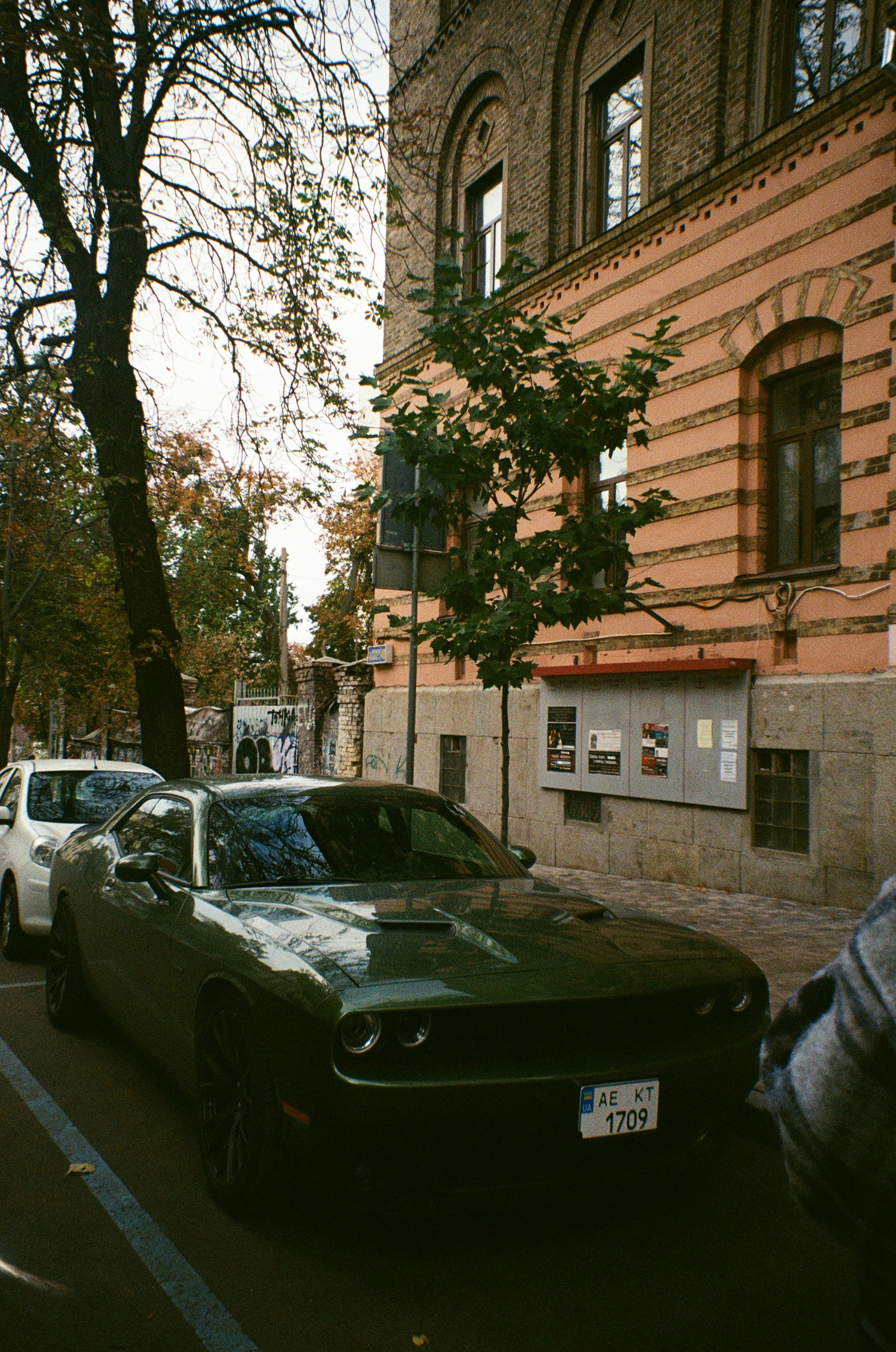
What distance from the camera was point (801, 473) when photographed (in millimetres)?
10164

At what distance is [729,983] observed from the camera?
350 centimetres

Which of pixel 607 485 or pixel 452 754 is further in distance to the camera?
pixel 452 754

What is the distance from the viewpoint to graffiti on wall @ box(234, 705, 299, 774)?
2094 cm

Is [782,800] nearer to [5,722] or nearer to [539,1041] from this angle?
[539,1041]

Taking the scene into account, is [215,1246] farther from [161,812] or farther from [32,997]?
[32,997]

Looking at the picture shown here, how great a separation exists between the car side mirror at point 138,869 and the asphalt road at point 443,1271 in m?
1.06

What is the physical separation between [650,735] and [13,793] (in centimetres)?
659

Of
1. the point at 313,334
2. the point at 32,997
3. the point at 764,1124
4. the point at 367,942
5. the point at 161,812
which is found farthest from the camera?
the point at 313,334

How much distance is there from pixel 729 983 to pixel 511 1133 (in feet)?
3.28

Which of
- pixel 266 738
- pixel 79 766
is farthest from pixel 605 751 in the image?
pixel 266 738

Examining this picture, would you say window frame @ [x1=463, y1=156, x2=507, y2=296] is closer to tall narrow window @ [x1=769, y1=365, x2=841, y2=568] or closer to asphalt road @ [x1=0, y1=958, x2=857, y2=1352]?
tall narrow window @ [x1=769, y1=365, x2=841, y2=568]

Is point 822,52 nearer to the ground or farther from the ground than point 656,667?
farther from the ground

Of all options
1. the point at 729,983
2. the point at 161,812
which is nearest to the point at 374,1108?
the point at 729,983

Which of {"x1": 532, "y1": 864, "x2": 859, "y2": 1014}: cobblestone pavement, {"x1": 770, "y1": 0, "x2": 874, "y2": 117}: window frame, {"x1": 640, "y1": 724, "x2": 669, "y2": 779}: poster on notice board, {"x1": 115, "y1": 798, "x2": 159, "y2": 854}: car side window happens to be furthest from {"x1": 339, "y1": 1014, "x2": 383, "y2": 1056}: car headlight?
{"x1": 770, "y1": 0, "x2": 874, "y2": 117}: window frame
